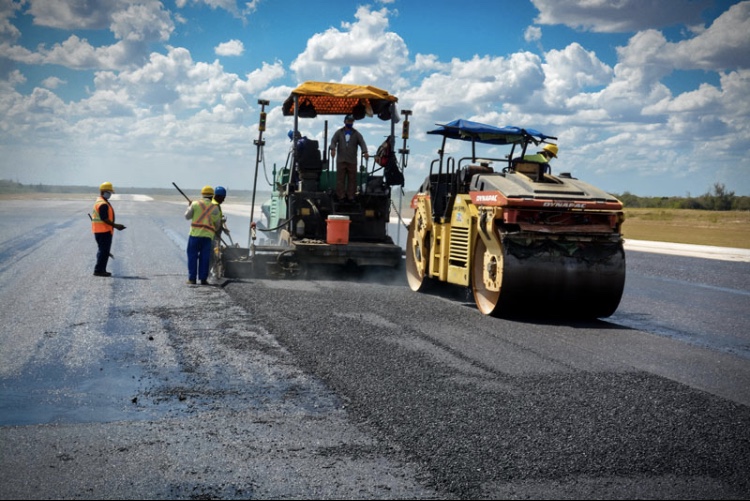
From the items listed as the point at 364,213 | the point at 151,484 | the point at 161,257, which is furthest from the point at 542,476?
the point at 161,257

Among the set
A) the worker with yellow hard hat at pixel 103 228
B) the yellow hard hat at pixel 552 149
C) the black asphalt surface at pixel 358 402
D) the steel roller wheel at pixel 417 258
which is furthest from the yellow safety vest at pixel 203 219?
the yellow hard hat at pixel 552 149

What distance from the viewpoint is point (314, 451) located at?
4.65m

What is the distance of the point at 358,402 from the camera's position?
568cm

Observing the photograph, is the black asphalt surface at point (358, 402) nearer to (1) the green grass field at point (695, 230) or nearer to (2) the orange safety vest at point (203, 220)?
(2) the orange safety vest at point (203, 220)

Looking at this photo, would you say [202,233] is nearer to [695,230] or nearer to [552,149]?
[552,149]

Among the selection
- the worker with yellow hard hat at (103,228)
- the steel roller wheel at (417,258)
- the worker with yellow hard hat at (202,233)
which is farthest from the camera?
the worker with yellow hard hat at (103,228)

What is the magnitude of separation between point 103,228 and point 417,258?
5250 millimetres

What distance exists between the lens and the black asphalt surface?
167 inches

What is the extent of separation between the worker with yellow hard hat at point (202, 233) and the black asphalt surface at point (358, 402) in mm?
1628

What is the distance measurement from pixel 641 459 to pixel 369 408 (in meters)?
1.79

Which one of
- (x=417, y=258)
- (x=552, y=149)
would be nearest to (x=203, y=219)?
(x=417, y=258)

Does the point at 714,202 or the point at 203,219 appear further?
the point at 714,202

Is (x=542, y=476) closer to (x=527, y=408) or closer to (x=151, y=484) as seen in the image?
(x=527, y=408)

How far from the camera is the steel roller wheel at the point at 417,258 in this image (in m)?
11.8
